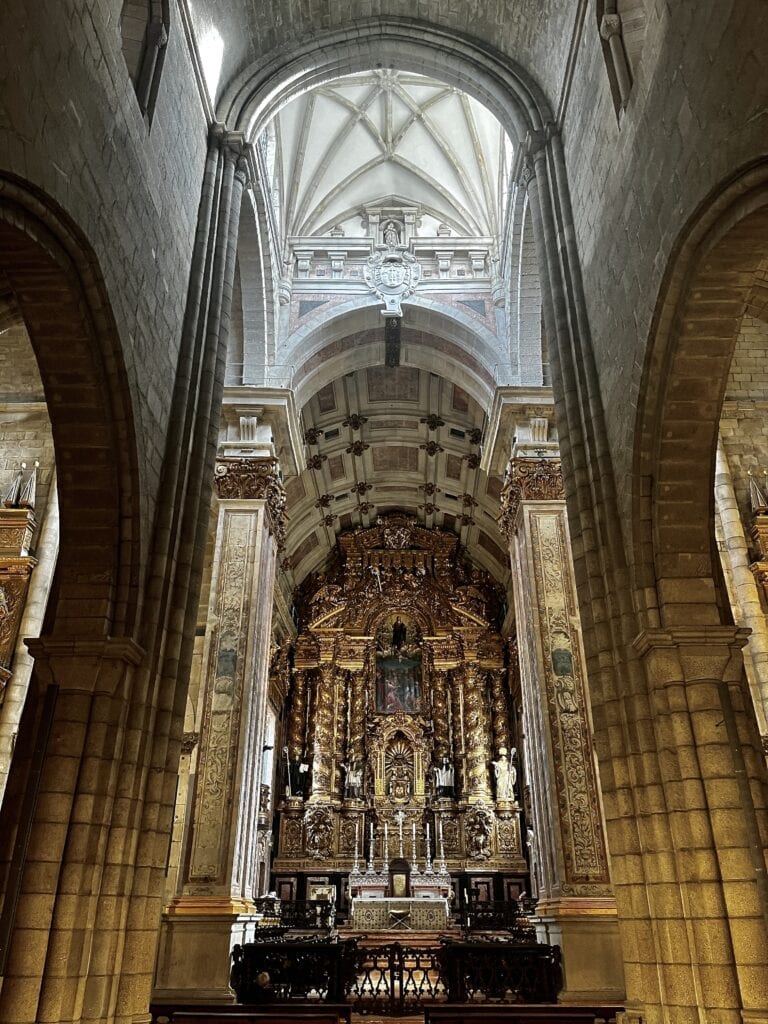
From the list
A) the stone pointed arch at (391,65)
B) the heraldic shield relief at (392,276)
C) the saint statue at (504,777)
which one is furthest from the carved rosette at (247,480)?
the saint statue at (504,777)

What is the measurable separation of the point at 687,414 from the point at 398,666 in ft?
58.4

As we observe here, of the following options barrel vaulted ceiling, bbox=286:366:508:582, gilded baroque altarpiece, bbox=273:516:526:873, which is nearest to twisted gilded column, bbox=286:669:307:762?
gilded baroque altarpiece, bbox=273:516:526:873

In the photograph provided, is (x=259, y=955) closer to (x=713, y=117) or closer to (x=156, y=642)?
(x=156, y=642)

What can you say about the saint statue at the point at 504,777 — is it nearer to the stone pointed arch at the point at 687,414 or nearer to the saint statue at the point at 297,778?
the saint statue at the point at 297,778

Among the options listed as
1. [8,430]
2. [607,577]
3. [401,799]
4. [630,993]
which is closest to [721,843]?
[630,993]

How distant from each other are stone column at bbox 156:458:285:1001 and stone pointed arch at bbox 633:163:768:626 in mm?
6708

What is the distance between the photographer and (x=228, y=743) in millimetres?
11148

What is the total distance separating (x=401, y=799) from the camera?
69.5ft

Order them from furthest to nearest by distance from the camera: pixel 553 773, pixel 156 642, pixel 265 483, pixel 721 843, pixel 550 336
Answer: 1. pixel 265 483
2. pixel 553 773
3. pixel 550 336
4. pixel 156 642
5. pixel 721 843

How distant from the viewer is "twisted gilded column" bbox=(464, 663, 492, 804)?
20891 millimetres

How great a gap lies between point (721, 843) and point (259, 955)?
649cm

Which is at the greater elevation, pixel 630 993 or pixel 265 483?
pixel 265 483

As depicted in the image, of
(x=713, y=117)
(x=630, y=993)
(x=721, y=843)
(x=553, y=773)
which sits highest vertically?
(x=713, y=117)

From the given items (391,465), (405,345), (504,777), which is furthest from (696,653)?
(504,777)
